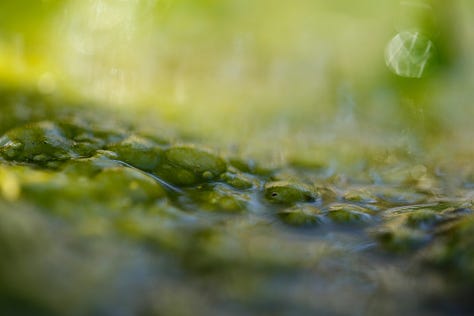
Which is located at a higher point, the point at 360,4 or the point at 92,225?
the point at 360,4

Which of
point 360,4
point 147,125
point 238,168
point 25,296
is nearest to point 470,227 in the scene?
point 238,168

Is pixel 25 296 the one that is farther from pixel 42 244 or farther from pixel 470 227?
pixel 470 227

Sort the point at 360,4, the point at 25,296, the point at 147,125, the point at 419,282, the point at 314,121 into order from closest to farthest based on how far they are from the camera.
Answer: the point at 25,296
the point at 419,282
the point at 147,125
the point at 314,121
the point at 360,4

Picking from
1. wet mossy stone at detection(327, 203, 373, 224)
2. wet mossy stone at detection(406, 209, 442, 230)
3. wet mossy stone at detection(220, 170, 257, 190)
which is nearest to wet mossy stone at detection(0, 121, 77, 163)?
wet mossy stone at detection(220, 170, 257, 190)

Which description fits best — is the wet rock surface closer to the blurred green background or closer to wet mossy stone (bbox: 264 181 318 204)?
wet mossy stone (bbox: 264 181 318 204)

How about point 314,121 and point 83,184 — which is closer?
point 83,184

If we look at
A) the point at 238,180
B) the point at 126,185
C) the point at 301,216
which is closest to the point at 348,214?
the point at 301,216

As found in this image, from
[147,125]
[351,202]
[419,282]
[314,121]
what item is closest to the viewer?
[419,282]
